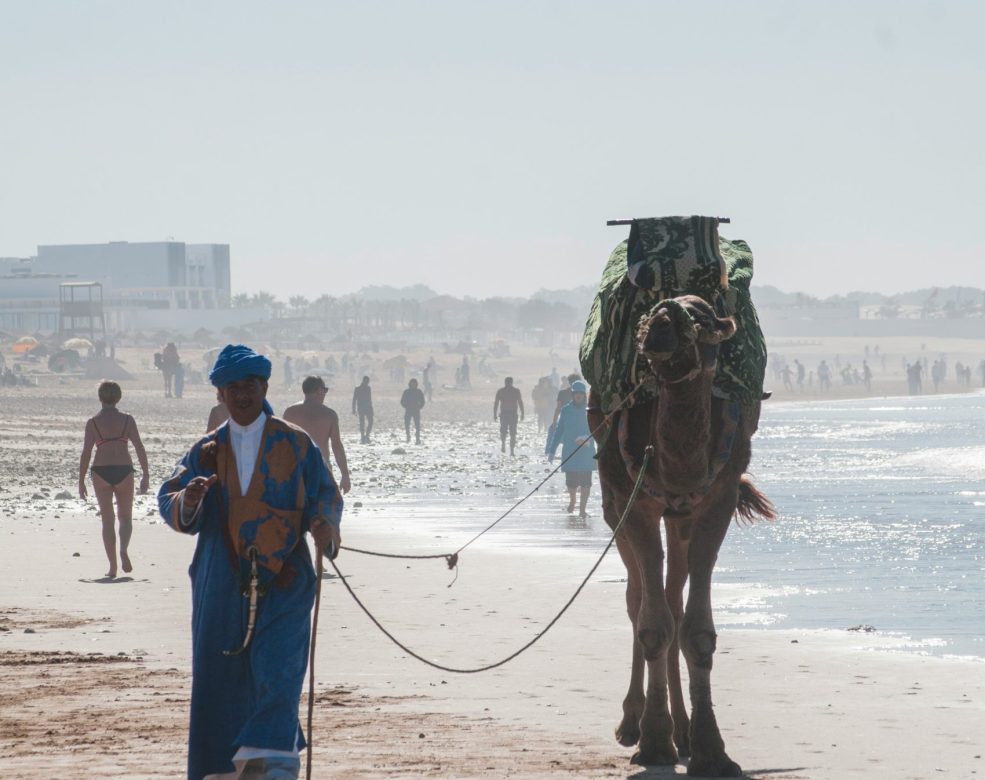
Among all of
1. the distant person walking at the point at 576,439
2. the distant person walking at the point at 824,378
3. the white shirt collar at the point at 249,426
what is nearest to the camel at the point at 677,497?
the white shirt collar at the point at 249,426

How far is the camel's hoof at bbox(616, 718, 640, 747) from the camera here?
8.37 meters

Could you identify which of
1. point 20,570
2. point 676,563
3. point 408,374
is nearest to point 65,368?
point 408,374

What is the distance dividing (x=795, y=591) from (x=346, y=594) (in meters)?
3.68

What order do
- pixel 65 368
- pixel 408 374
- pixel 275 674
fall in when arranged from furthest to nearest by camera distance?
1. pixel 408 374
2. pixel 65 368
3. pixel 275 674

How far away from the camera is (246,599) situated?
667 cm

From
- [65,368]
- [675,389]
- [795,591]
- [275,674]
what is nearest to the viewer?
[275,674]

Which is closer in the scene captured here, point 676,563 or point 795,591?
point 676,563

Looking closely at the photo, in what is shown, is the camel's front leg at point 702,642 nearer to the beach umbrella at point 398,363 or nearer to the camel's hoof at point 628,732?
the camel's hoof at point 628,732

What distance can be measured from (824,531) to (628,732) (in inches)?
508

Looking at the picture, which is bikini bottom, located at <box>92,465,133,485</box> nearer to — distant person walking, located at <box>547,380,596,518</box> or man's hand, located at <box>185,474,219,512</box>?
distant person walking, located at <box>547,380,596,518</box>

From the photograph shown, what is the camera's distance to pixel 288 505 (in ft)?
22.3

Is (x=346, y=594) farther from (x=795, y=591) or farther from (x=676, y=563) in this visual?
(x=676, y=563)

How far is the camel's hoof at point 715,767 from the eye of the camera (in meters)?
7.65

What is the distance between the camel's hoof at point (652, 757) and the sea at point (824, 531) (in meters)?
3.91
